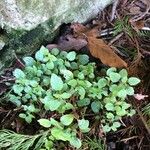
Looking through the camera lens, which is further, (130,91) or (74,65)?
(74,65)

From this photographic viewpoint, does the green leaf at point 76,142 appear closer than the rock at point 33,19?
Yes

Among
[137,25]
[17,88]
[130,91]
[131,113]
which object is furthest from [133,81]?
[17,88]

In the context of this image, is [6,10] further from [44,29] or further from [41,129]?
[41,129]

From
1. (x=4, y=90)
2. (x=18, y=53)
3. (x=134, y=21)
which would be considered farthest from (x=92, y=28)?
(x=4, y=90)

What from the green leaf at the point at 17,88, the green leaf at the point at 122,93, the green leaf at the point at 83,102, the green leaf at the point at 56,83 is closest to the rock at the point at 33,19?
the green leaf at the point at 17,88

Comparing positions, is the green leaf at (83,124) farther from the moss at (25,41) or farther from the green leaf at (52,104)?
the moss at (25,41)

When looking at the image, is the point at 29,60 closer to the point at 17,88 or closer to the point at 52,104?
the point at 17,88

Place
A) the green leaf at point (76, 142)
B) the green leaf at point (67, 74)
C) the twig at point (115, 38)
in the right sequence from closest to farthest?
the green leaf at point (76, 142) → the green leaf at point (67, 74) → the twig at point (115, 38)
